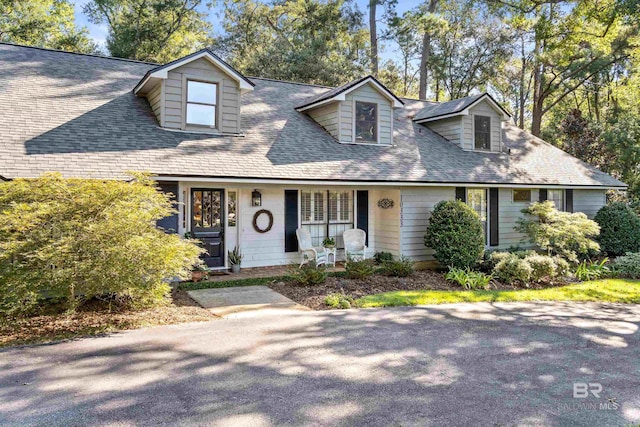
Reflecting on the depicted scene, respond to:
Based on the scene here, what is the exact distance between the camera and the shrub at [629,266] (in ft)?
37.9

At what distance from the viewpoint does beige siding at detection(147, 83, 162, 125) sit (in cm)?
1084

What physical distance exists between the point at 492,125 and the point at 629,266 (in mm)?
6210

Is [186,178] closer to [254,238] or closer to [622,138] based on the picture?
[254,238]

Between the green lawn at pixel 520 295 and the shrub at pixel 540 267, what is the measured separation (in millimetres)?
464

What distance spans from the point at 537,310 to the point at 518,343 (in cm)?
243

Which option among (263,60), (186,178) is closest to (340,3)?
(263,60)

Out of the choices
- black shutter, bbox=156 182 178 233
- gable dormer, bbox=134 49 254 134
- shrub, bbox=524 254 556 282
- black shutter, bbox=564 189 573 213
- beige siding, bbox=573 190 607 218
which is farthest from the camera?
beige siding, bbox=573 190 607 218

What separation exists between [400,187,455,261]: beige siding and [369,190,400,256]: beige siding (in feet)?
0.60

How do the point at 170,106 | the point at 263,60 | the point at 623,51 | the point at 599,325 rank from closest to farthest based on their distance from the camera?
the point at 599,325 < the point at 170,106 < the point at 263,60 < the point at 623,51

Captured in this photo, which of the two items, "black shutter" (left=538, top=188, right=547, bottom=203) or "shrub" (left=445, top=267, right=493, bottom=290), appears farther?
"black shutter" (left=538, top=188, right=547, bottom=203)

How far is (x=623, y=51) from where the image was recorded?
23.9 meters

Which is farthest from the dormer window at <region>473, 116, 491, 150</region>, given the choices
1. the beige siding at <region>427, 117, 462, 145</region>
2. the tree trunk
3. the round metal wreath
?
the tree trunk

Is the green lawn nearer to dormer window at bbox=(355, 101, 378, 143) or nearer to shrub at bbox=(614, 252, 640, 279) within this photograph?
shrub at bbox=(614, 252, 640, 279)

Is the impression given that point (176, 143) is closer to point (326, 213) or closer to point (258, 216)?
point (258, 216)
